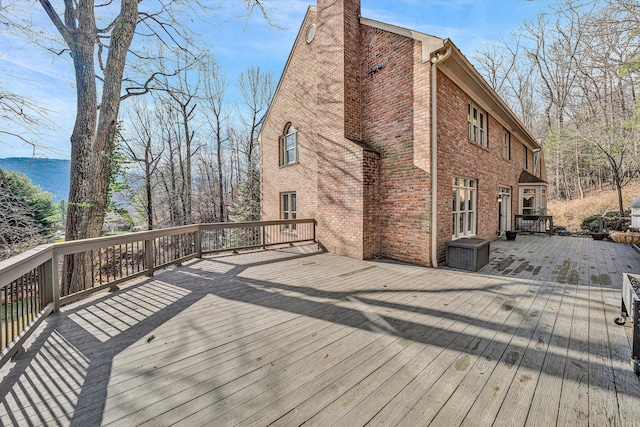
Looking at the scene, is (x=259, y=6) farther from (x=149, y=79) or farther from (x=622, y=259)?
(x=622, y=259)

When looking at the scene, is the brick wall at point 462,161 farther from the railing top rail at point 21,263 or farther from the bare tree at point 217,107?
the bare tree at point 217,107

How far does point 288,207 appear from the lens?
1086 centimetres

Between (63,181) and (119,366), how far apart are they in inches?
354

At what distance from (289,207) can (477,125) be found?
745 centimetres

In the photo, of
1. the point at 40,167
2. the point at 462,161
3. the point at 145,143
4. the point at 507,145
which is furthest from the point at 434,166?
the point at 145,143

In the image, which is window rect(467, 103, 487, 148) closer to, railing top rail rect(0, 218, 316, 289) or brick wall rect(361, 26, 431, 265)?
brick wall rect(361, 26, 431, 265)

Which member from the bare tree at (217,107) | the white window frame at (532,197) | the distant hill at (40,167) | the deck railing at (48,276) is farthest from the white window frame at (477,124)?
the bare tree at (217,107)

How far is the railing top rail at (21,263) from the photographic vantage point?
7.26 feet

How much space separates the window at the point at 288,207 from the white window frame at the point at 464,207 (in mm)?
5677

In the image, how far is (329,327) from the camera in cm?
298

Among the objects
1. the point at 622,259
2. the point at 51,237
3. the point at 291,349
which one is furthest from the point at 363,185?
the point at 51,237

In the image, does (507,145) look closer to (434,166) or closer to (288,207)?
(434,166)

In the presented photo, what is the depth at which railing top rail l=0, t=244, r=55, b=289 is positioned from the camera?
2214mm

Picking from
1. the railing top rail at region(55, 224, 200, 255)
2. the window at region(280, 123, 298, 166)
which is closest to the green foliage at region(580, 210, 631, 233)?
the window at region(280, 123, 298, 166)
